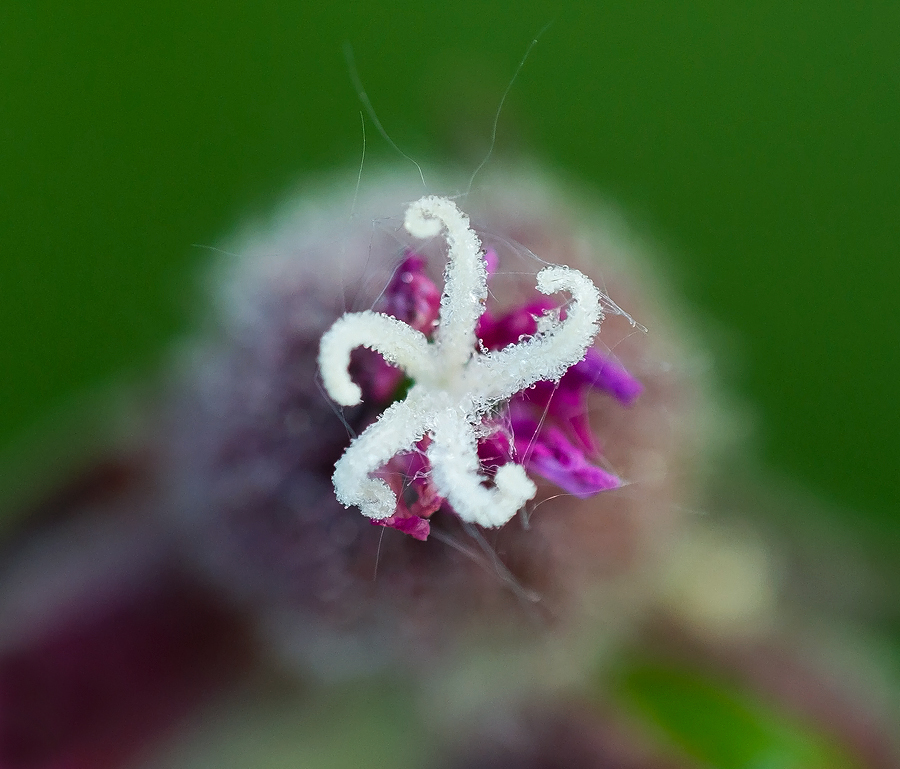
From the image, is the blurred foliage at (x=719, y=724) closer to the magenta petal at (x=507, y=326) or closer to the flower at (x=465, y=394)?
the flower at (x=465, y=394)

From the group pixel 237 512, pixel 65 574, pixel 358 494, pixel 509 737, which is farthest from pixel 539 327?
pixel 65 574

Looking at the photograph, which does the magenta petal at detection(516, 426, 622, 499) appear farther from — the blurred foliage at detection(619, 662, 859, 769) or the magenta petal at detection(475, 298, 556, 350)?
the blurred foliage at detection(619, 662, 859, 769)

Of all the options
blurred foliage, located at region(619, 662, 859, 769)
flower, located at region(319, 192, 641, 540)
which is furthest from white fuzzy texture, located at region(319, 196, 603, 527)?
blurred foliage, located at region(619, 662, 859, 769)

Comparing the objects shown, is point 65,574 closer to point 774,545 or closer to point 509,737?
point 509,737

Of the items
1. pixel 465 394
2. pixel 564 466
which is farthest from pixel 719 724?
pixel 465 394

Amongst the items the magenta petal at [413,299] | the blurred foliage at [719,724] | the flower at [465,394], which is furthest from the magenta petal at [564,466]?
the blurred foliage at [719,724]

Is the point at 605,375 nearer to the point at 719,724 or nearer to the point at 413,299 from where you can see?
the point at 413,299
